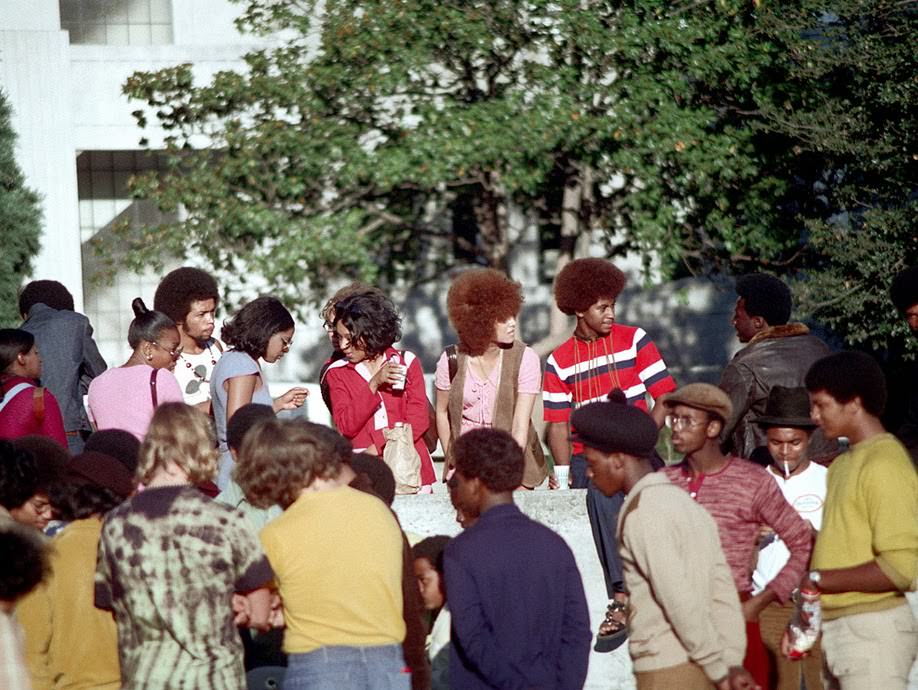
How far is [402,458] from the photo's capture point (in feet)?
25.3

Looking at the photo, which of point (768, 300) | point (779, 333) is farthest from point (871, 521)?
point (768, 300)

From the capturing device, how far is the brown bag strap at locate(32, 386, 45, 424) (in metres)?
7.65

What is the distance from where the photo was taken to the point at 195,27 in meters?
18.2

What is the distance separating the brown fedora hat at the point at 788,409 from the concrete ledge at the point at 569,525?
1173 millimetres

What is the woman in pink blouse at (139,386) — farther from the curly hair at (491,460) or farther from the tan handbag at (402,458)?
the curly hair at (491,460)

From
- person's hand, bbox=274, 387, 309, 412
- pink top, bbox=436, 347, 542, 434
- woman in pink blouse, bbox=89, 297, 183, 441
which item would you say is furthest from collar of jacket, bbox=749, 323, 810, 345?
woman in pink blouse, bbox=89, 297, 183, 441

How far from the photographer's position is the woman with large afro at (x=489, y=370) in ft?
26.1

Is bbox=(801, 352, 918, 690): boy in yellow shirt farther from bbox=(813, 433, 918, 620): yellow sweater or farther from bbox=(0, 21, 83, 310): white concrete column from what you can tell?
bbox=(0, 21, 83, 310): white concrete column

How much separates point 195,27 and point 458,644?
47.1 ft

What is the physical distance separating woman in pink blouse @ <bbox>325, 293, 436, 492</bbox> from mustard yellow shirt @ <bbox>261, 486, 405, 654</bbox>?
2.49 m

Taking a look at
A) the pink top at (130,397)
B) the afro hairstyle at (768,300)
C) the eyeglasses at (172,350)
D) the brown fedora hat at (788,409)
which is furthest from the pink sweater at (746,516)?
the eyeglasses at (172,350)

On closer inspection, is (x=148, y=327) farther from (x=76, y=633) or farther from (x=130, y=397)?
(x=76, y=633)

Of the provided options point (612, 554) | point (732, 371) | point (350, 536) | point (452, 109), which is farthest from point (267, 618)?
point (452, 109)

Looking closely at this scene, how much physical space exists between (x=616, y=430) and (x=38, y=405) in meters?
3.53
